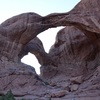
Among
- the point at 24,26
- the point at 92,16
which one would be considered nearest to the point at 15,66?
the point at 24,26

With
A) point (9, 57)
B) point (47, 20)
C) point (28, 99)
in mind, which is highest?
point (47, 20)

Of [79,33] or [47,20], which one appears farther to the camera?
[79,33]

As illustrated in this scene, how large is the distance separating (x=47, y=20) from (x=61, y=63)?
728 centimetres

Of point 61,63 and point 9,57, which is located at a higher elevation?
point 61,63

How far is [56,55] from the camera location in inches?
1164

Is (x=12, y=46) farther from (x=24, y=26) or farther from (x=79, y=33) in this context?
(x=79, y=33)

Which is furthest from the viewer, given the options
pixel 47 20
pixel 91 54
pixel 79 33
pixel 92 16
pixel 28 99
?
pixel 79 33

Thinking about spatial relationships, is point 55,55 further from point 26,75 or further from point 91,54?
point 26,75

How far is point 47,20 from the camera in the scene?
23.2 metres

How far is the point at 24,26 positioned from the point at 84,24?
515 centimetres

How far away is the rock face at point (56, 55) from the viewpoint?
18.1 meters

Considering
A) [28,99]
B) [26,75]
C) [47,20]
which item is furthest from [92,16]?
[28,99]

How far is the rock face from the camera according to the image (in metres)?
18.1

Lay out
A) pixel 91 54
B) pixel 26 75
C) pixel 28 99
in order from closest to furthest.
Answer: pixel 28 99, pixel 26 75, pixel 91 54
